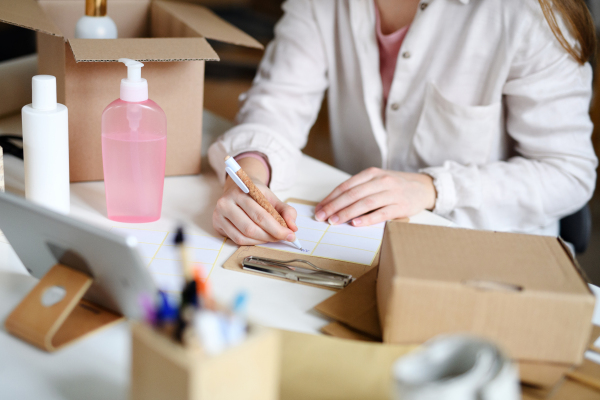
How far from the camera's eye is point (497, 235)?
1.86ft

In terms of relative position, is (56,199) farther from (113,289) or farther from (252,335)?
(252,335)

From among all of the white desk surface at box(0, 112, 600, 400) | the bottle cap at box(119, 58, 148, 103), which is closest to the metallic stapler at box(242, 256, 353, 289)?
the white desk surface at box(0, 112, 600, 400)

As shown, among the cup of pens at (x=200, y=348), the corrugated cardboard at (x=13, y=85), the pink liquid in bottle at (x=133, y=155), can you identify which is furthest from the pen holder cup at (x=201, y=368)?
the corrugated cardboard at (x=13, y=85)

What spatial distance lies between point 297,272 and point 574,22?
0.63m

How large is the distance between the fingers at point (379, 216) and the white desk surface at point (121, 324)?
43mm

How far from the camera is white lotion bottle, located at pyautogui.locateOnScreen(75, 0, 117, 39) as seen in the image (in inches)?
35.4

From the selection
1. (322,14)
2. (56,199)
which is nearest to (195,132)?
(56,199)

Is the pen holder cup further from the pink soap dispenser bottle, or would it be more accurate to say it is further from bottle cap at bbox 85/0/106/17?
bottle cap at bbox 85/0/106/17

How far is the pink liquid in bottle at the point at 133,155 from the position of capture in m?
0.71

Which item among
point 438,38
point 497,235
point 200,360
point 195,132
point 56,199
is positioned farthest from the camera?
point 438,38

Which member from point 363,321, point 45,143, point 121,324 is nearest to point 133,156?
point 45,143

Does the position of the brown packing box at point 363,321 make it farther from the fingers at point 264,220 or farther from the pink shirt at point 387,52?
the pink shirt at point 387,52

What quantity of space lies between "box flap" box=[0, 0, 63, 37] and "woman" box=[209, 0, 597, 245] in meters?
0.31

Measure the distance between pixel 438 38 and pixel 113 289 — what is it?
0.77 meters
